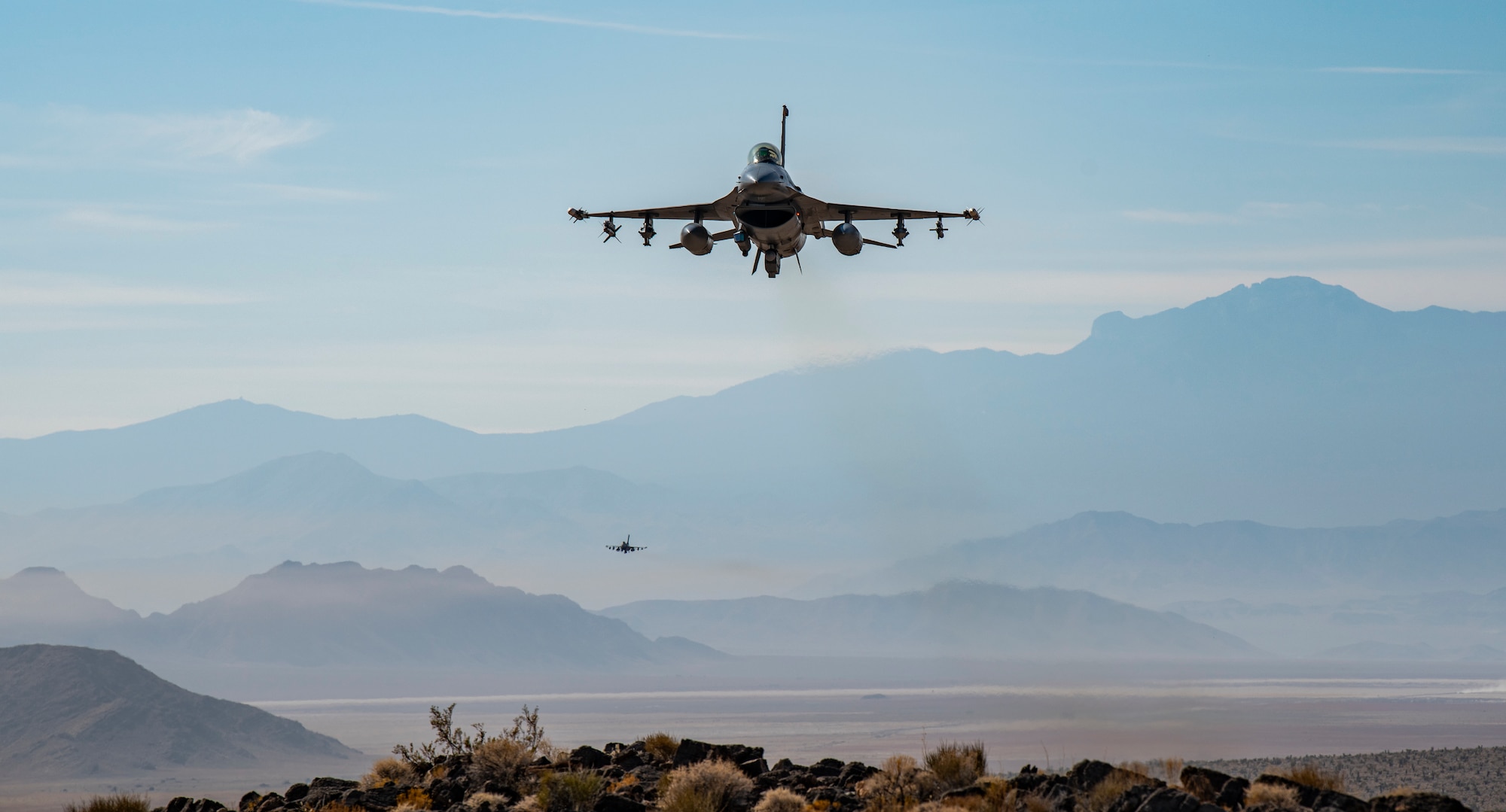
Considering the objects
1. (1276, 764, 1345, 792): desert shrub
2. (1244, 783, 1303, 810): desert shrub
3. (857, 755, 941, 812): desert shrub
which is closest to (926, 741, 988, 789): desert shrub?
(857, 755, 941, 812): desert shrub

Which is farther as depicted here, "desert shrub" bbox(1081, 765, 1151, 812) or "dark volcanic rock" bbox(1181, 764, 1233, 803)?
"dark volcanic rock" bbox(1181, 764, 1233, 803)

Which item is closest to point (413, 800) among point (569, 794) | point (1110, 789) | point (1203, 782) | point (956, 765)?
point (569, 794)

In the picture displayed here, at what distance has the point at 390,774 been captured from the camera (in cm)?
4209

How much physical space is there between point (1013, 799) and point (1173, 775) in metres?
5.88

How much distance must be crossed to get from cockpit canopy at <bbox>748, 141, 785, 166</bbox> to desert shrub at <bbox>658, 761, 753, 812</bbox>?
20956 millimetres

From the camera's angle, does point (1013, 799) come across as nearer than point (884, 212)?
Yes

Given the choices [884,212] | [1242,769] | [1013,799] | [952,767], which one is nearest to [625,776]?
[952,767]

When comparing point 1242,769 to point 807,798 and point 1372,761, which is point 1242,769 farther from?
point 807,798

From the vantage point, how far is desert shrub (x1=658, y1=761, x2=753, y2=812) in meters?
31.6

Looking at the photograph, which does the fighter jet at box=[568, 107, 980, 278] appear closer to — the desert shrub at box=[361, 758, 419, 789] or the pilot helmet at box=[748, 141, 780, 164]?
the pilot helmet at box=[748, 141, 780, 164]

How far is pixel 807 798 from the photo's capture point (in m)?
33.2

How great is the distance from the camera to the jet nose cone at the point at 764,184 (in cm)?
4491

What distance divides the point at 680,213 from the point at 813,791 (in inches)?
899

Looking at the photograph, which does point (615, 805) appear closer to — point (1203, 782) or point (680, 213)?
point (1203, 782)
